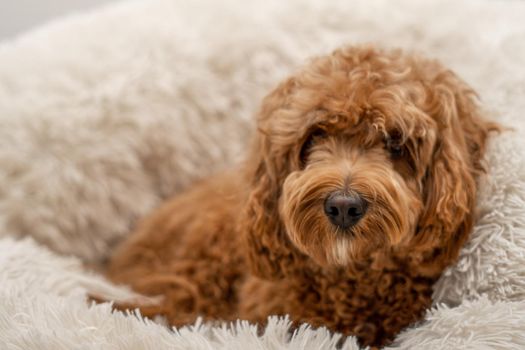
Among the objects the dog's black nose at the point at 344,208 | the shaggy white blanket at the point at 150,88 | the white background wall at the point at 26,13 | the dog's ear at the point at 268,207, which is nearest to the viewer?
the dog's black nose at the point at 344,208

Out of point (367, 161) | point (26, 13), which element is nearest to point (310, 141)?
point (367, 161)

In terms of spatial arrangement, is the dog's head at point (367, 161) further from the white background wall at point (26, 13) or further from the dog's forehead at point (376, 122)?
the white background wall at point (26, 13)

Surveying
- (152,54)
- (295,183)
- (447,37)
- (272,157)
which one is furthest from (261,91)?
(295,183)

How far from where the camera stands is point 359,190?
4.62 ft

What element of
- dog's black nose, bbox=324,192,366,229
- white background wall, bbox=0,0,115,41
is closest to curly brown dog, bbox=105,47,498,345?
dog's black nose, bbox=324,192,366,229

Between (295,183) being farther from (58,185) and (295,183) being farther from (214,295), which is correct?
(58,185)

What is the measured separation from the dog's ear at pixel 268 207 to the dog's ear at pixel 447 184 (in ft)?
1.02

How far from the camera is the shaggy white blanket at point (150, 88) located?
216cm

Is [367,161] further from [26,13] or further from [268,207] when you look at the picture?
[26,13]

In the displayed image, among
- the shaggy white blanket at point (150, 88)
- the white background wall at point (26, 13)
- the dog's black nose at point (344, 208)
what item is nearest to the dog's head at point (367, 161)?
the dog's black nose at point (344, 208)

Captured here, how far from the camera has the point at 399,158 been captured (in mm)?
1567

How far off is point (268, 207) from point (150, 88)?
0.85 metres

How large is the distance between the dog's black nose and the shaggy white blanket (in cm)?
61

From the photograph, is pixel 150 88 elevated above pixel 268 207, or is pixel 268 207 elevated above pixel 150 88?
pixel 150 88
